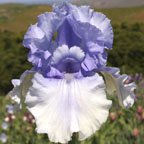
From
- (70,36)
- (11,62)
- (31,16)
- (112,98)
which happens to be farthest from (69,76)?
(31,16)

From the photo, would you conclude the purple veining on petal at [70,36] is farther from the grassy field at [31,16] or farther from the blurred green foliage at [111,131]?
the grassy field at [31,16]

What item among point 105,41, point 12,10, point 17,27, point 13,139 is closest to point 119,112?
point 13,139

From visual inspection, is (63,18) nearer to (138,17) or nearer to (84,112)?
(84,112)

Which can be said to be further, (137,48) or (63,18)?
(137,48)

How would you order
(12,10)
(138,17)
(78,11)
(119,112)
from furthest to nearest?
(12,10), (138,17), (119,112), (78,11)

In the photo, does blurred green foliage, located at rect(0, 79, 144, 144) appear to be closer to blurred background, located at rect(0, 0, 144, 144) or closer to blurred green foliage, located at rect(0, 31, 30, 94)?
blurred background, located at rect(0, 0, 144, 144)

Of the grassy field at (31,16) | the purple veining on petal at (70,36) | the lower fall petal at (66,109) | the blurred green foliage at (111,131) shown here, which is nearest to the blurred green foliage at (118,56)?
the blurred green foliage at (111,131)
